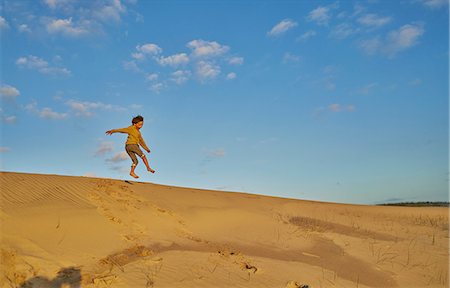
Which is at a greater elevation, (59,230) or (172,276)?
(59,230)

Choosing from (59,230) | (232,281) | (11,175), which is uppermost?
(11,175)

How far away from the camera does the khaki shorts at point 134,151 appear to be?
10.0 metres

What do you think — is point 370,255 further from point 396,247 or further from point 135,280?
point 135,280

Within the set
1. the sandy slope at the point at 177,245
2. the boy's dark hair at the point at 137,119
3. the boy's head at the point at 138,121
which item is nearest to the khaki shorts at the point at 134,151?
the boy's head at the point at 138,121

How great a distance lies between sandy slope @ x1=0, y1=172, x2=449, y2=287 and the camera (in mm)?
5004

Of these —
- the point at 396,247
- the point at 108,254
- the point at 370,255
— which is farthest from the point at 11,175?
the point at 396,247

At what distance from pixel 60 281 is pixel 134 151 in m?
5.78

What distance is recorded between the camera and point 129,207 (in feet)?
27.3

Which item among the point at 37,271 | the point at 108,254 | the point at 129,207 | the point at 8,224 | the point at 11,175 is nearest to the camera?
the point at 37,271

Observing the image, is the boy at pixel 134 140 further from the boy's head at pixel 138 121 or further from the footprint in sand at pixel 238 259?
the footprint in sand at pixel 238 259

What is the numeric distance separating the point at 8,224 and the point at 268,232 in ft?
18.7

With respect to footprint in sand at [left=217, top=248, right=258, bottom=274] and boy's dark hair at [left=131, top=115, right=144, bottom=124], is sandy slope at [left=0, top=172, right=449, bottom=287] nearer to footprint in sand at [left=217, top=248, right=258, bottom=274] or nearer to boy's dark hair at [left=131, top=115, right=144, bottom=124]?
footprint in sand at [left=217, top=248, right=258, bottom=274]

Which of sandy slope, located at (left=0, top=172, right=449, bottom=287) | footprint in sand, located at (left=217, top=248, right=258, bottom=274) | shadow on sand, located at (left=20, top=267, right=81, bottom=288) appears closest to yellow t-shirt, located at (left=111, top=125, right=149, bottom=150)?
sandy slope, located at (left=0, top=172, right=449, bottom=287)

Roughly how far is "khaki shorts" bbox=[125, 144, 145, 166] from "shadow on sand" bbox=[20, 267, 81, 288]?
215 inches
